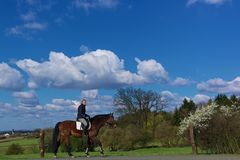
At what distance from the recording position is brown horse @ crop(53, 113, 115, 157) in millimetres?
27766

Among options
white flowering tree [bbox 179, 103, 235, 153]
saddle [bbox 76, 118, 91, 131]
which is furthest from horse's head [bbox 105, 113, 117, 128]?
white flowering tree [bbox 179, 103, 235, 153]

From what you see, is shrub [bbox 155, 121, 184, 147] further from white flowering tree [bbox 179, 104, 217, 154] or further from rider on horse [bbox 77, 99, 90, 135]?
rider on horse [bbox 77, 99, 90, 135]

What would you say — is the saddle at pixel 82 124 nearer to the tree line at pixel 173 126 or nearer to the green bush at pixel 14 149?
the tree line at pixel 173 126

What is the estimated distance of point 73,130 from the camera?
92.3ft

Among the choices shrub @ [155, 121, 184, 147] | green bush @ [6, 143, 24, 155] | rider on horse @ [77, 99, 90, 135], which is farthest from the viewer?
shrub @ [155, 121, 184, 147]

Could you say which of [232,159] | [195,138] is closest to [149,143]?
[195,138]

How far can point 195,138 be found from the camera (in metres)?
29.7

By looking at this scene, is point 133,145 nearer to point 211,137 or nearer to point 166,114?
point 166,114

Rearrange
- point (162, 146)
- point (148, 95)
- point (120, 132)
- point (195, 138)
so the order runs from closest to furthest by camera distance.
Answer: point (195, 138), point (120, 132), point (162, 146), point (148, 95)

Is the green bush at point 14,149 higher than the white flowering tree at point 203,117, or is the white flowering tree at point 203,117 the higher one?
the green bush at point 14,149

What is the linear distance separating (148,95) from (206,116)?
57.4 meters

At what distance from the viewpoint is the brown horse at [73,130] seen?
27766 millimetres

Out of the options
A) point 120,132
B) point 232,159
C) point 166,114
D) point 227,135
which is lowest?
point 232,159

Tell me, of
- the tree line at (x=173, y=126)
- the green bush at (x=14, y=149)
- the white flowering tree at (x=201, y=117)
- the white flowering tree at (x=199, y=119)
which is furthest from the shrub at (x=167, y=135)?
the white flowering tree at (x=199, y=119)
